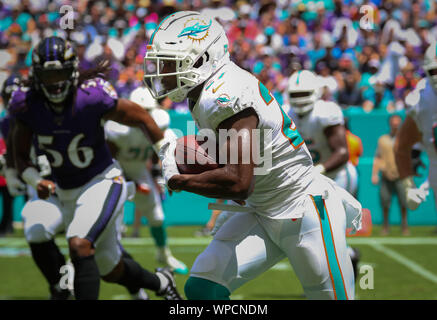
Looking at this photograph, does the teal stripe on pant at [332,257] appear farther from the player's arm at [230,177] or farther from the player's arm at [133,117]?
the player's arm at [133,117]

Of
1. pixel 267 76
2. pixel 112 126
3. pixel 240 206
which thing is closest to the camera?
pixel 240 206

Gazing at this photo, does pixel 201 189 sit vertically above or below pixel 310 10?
below

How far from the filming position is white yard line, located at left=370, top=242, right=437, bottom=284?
6.37 m

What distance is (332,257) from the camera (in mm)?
3146

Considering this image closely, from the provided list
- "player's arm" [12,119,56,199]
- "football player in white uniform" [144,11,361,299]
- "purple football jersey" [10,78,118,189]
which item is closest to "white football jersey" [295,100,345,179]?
"purple football jersey" [10,78,118,189]

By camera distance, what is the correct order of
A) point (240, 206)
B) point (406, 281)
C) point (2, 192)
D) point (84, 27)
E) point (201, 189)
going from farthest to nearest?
point (84, 27), point (2, 192), point (406, 281), point (240, 206), point (201, 189)

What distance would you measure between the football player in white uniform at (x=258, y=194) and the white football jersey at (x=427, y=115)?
137cm

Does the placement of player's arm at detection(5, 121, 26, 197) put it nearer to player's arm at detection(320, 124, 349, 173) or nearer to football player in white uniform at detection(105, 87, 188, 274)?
football player in white uniform at detection(105, 87, 188, 274)

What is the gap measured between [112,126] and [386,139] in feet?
14.2

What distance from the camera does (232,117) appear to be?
115 inches

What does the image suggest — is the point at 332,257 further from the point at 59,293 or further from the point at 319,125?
the point at 319,125
